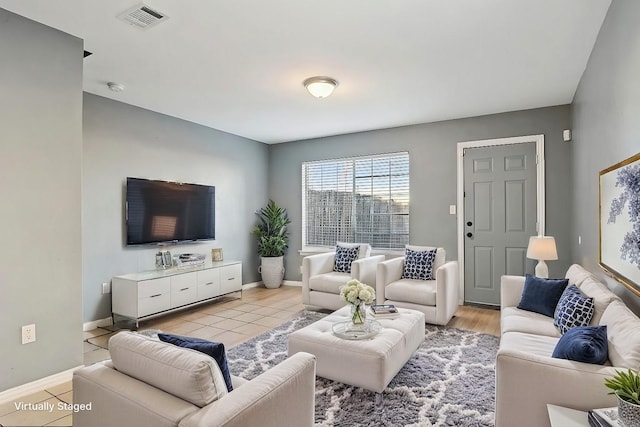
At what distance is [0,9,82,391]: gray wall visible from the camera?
2.40 metres

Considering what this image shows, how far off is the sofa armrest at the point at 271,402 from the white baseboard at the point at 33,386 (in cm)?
210

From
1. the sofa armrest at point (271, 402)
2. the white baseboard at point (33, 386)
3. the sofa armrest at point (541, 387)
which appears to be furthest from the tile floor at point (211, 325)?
the sofa armrest at point (541, 387)

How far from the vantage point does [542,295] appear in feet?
9.29

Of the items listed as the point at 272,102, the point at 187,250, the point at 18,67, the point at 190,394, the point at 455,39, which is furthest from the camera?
the point at 187,250

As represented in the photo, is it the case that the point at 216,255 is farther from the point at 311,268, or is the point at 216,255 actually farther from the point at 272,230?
the point at 311,268

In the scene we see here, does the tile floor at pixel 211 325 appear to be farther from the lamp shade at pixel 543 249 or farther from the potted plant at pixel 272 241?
the lamp shade at pixel 543 249

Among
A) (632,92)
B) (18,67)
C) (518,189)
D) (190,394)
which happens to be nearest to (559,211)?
(518,189)

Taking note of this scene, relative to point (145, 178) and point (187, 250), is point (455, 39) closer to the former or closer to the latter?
point (145, 178)

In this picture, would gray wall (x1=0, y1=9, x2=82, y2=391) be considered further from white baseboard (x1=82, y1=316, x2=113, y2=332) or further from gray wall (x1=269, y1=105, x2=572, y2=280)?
gray wall (x1=269, y1=105, x2=572, y2=280)

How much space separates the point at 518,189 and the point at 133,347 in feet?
15.0

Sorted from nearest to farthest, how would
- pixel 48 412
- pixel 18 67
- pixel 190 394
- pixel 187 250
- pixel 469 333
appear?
pixel 190 394 → pixel 48 412 → pixel 18 67 → pixel 469 333 → pixel 187 250

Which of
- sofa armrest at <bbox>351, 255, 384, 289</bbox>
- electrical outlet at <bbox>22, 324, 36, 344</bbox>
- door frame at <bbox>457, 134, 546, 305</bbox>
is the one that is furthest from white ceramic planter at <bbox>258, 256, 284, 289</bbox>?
electrical outlet at <bbox>22, 324, 36, 344</bbox>

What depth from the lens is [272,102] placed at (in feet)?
13.6

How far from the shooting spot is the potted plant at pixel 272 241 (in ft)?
19.5
